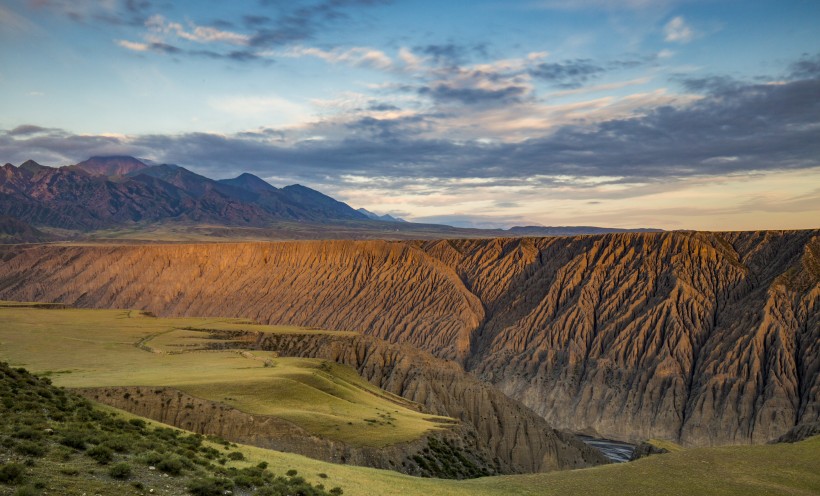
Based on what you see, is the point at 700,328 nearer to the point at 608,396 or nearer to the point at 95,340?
the point at 608,396

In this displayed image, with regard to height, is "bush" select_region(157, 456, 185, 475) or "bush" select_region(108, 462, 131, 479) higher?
"bush" select_region(108, 462, 131, 479)

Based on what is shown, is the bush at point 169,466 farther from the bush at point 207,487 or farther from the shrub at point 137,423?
the shrub at point 137,423

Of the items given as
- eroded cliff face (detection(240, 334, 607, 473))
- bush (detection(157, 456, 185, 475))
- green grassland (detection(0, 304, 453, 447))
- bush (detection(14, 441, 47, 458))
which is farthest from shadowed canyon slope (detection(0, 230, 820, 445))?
bush (detection(14, 441, 47, 458))

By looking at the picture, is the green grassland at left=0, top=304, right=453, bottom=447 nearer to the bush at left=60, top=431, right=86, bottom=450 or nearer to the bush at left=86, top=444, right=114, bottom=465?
the bush at left=60, top=431, right=86, bottom=450

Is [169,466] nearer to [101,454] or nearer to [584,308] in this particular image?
[101,454]

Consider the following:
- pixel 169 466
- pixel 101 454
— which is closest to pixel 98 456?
pixel 101 454

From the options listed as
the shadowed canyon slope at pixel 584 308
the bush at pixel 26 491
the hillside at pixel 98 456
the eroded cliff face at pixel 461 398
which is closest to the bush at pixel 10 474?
the hillside at pixel 98 456

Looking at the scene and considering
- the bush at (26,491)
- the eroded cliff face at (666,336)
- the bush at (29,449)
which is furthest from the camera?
the eroded cliff face at (666,336)
